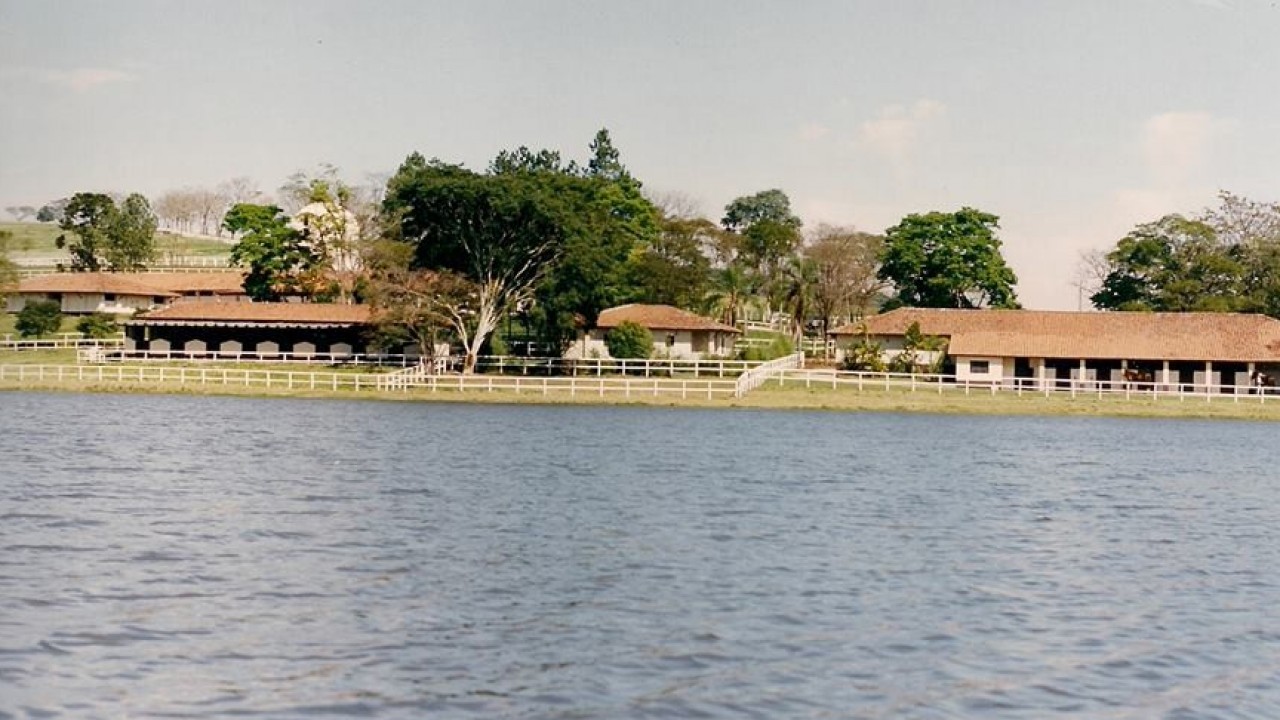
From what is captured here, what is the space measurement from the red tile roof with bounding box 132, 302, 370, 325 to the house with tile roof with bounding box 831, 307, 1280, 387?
34.8 meters

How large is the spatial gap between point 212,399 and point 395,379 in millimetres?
8845

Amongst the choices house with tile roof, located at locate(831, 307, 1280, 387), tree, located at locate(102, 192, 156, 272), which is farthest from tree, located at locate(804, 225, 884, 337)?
tree, located at locate(102, 192, 156, 272)

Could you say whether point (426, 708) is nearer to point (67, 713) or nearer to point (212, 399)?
point (67, 713)

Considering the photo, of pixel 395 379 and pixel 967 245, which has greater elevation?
pixel 967 245

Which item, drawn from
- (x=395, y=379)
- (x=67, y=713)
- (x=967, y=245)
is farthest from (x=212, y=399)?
(x=967, y=245)

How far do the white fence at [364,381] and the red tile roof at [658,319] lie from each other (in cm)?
1823

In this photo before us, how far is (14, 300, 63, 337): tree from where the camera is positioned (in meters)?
92.6

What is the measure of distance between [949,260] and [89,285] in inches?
2409

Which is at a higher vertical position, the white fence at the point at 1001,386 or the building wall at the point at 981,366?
the building wall at the point at 981,366

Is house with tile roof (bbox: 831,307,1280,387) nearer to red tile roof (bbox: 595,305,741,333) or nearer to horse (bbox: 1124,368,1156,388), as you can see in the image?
horse (bbox: 1124,368,1156,388)

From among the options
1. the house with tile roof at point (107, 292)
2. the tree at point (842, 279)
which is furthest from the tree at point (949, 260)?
the house with tile roof at point (107, 292)

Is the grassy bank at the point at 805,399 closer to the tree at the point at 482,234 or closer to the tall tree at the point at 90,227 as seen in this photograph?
the tree at the point at 482,234

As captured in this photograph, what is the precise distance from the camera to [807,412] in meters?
65.8

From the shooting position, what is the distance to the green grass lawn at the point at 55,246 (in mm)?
162125
